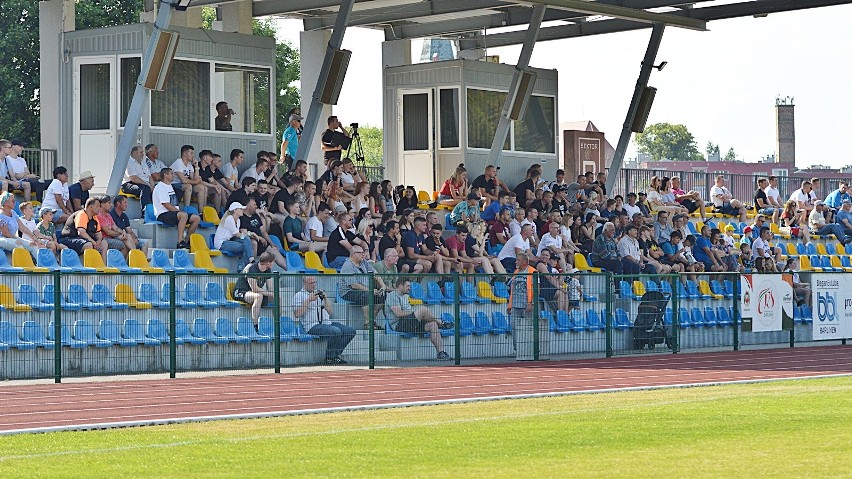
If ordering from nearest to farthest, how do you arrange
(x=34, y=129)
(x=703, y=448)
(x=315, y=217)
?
(x=703, y=448)
(x=315, y=217)
(x=34, y=129)

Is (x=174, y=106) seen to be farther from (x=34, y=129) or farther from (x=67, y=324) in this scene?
(x=34, y=129)

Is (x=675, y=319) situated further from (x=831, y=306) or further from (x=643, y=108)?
(x=643, y=108)

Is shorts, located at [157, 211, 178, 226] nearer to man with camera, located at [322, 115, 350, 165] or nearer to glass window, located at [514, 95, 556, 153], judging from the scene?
man with camera, located at [322, 115, 350, 165]

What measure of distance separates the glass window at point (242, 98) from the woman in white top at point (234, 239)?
556 centimetres

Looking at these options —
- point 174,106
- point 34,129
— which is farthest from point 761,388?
point 34,129

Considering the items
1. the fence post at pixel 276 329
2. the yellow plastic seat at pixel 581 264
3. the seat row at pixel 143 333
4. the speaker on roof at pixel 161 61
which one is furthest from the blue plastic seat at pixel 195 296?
the yellow plastic seat at pixel 581 264

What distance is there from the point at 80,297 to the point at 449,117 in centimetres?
1619

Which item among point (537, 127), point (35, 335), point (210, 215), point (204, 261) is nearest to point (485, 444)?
point (35, 335)

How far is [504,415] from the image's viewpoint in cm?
1430

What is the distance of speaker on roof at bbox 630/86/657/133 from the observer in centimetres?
3634

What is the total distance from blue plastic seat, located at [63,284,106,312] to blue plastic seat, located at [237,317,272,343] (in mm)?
2195

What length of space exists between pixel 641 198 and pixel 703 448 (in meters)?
22.7

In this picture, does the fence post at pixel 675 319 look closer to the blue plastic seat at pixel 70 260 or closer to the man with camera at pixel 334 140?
the man with camera at pixel 334 140

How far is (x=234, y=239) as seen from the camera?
23094mm
